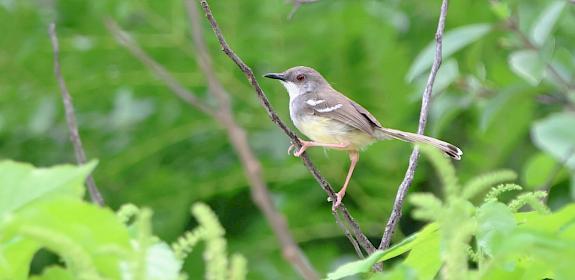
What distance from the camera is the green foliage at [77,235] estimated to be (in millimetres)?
1040

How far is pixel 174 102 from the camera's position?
5680 millimetres

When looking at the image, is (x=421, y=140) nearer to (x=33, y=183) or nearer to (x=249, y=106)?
(x=33, y=183)

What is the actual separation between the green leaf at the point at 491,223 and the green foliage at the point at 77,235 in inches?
14.6

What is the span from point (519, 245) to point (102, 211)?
1.63ft

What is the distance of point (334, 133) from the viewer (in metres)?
4.10

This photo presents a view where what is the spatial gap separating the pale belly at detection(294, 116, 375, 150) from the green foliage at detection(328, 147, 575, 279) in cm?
263

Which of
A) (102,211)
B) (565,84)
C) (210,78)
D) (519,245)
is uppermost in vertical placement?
(565,84)

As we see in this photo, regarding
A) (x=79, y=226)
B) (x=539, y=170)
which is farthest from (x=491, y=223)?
(x=539, y=170)

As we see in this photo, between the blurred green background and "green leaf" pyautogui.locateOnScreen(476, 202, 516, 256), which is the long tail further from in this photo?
"green leaf" pyautogui.locateOnScreen(476, 202, 516, 256)

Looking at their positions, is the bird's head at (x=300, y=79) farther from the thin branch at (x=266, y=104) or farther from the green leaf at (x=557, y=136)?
the thin branch at (x=266, y=104)

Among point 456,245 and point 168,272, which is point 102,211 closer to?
point 168,272

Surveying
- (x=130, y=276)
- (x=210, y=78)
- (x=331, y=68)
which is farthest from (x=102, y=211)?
(x=331, y=68)

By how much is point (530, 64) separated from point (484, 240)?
9.88 ft

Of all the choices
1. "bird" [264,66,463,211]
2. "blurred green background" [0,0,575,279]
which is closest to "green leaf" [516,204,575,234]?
"bird" [264,66,463,211]
